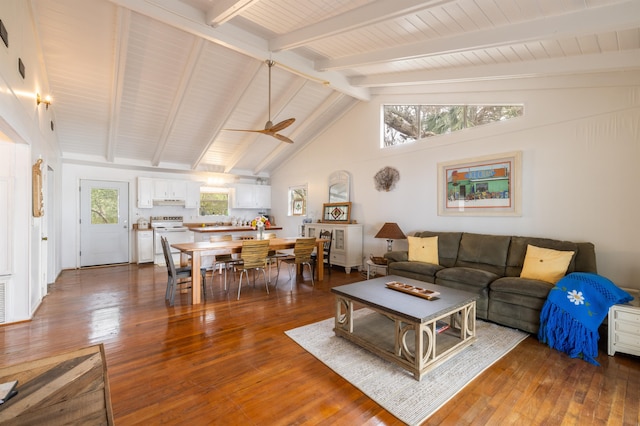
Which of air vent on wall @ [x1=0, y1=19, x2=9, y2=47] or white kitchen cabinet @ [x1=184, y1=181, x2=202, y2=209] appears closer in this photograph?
air vent on wall @ [x1=0, y1=19, x2=9, y2=47]

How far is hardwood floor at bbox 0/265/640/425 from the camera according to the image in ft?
6.15

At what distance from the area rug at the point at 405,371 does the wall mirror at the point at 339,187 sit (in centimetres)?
372

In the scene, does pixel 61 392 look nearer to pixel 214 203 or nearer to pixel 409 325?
pixel 409 325

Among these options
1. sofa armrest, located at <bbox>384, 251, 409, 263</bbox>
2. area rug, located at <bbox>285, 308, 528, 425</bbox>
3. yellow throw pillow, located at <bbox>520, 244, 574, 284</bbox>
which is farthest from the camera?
sofa armrest, located at <bbox>384, 251, 409, 263</bbox>

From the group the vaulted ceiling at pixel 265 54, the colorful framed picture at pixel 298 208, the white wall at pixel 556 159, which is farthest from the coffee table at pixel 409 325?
the colorful framed picture at pixel 298 208

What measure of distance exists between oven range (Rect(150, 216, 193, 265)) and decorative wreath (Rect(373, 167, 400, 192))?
15.9 ft

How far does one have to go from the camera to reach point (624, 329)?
8.47 ft

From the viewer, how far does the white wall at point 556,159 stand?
3.23 meters

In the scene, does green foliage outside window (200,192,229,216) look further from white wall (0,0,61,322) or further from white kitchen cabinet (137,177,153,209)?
white wall (0,0,61,322)

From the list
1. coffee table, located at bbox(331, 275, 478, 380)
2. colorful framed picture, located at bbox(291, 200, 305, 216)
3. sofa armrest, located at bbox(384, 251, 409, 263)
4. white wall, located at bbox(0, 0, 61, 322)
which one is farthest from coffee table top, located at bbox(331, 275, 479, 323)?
colorful framed picture, located at bbox(291, 200, 305, 216)

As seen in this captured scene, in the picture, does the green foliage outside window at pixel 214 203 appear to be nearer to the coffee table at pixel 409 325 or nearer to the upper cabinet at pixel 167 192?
the upper cabinet at pixel 167 192

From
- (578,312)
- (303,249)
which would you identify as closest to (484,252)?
(578,312)

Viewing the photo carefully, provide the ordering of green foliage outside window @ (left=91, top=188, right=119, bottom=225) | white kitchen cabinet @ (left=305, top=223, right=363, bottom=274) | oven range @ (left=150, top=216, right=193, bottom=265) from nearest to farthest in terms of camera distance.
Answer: white kitchen cabinet @ (left=305, top=223, right=363, bottom=274), green foliage outside window @ (left=91, top=188, right=119, bottom=225), oven range @ (left=150, top=216, right=193, bottom=265)

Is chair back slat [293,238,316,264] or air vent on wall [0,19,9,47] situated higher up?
air vent on wall [0,19,9,47]
